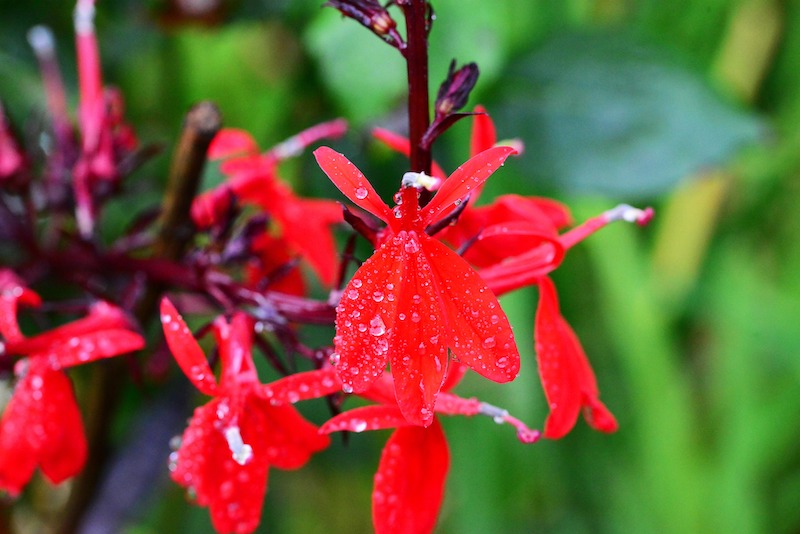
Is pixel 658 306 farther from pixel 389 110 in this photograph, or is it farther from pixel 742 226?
pixel 389 110

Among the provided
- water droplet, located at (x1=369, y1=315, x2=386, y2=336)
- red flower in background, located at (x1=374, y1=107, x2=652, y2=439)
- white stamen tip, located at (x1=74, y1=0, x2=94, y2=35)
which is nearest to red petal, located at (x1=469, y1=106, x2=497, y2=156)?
red flower in background, located at (x1=374, y1=107, x2=652, y2=439)

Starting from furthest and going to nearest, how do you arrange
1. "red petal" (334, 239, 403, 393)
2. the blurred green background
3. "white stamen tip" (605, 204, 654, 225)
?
the blurred green background, "white stamen tip" (605, 204, 654, 225), "red petal" (334, 239, 403, 393)

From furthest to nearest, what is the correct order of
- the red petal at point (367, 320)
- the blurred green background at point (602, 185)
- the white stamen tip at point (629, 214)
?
the blurred green background at point (602, 185) → the white stamen tip at point (629, 214) → the red petal at point (367, 320)

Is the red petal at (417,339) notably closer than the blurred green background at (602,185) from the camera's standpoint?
Yes

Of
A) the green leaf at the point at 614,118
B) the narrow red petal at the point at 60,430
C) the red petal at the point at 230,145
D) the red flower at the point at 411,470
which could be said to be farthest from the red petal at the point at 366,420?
the green leaf at the point at 614,118

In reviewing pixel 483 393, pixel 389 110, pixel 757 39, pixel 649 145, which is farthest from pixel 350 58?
pixel 757 39

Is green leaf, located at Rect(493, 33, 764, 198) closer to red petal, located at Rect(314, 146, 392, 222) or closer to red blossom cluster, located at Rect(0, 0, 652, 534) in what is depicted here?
red blossom cluster, located at Rect(0, 0, 652, 534)

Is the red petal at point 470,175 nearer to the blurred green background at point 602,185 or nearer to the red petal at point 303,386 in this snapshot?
the red petal at point 303,386
